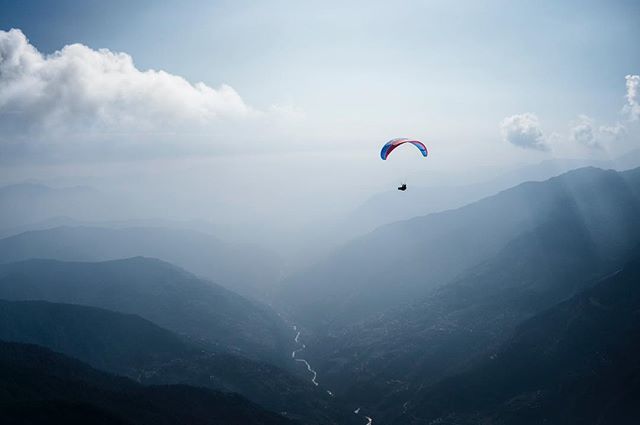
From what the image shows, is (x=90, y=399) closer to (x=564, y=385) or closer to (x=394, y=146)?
(x=394, y=146)

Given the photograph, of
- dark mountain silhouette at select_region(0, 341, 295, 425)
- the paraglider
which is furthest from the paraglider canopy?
dark mountain silhouette at select_region(0, 341, 295, 425)

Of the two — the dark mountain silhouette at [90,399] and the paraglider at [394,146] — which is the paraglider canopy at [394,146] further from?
the dark mountain silhouette at [90,399]

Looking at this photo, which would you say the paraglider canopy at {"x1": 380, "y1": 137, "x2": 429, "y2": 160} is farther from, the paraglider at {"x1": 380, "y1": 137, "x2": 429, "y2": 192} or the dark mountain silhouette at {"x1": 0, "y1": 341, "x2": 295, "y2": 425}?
Result: the dark mountain silhouette at {"x1": 0, "y1": 341, "x2": 295, "y2": 425}

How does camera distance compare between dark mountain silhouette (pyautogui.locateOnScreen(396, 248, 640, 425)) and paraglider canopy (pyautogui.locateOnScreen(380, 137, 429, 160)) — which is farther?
dark mountain silhouette (pyautogui.locateOnScreen(396, 248, 640, 425))

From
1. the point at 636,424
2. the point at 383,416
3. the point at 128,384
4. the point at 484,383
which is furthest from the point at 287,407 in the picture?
the point at 636,424

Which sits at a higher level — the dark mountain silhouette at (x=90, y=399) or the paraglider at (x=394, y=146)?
the paraglider at (x=394, y=146)

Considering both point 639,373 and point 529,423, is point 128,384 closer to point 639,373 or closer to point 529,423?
point 529,423

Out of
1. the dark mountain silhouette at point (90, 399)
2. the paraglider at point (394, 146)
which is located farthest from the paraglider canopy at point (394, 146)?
the dark mountain silhouette at point (90, 399)
